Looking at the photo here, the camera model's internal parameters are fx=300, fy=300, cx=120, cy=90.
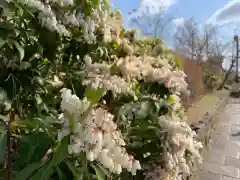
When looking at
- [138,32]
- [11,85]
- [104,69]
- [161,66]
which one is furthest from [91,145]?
[138,32]

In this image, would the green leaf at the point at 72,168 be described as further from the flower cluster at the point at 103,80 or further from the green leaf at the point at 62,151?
the flower cluster at the point at 103,80

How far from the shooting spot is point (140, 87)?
1380 mm

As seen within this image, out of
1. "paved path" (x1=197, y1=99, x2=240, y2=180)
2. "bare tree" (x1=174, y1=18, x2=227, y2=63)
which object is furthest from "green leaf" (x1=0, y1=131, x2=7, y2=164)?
"bare tree" (x1=174, y1=18, x2=227, y2=63)

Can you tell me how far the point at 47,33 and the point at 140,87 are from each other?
0.56 meters

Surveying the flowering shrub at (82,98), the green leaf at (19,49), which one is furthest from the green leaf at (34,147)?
the green leaf at (19,49)

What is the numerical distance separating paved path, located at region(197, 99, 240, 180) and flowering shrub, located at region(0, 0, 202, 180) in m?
2.08

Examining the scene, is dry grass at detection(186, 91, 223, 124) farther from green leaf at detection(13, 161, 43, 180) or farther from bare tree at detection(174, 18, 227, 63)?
bare tree at detection(174, 18, 227, 63)

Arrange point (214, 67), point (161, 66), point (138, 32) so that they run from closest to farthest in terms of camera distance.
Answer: point (161, 66), point (138, 32), point (214, 67)

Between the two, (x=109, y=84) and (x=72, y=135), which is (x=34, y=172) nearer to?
(x=72, y=135)

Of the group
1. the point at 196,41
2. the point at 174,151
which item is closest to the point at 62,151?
the point at 174,151

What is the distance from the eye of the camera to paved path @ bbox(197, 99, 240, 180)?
10.8 feet

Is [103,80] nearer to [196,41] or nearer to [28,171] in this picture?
[28,171]

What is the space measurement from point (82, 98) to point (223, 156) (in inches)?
130

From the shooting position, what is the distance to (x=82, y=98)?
119cm
